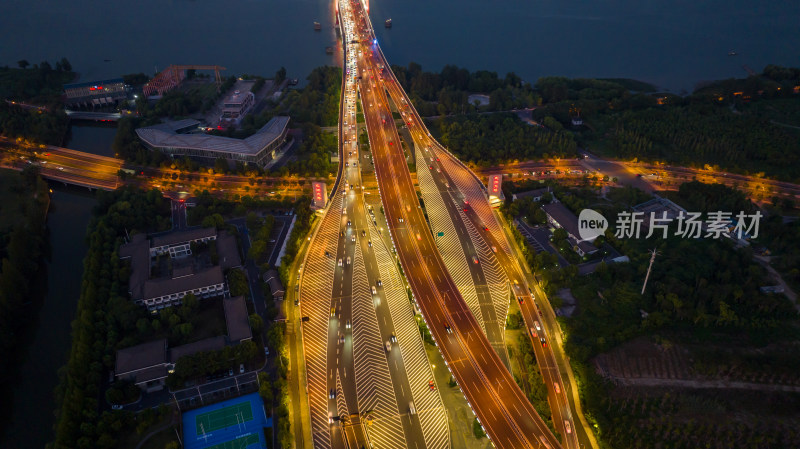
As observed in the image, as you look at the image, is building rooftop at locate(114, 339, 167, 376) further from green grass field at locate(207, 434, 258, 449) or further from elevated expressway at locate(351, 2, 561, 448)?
elevated expressway at locate(351, 2, 561, 448)

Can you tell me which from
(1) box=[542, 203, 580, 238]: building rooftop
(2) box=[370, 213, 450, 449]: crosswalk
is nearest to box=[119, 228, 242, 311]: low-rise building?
(2) box=[370, 213, 450, 449]: crosswalk

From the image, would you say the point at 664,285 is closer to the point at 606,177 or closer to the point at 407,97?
the point at 606,177

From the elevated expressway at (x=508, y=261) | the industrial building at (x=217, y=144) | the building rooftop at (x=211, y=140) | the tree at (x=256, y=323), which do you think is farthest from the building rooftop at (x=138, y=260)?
the elevated expressway at (x=508, y=261)

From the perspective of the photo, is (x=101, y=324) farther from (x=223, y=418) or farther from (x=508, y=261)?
(x=508, y=261)

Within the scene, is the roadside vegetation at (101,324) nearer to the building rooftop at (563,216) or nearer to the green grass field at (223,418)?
the green grass field at (223,418)

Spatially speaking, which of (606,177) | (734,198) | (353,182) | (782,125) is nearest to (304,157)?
(353,182)
